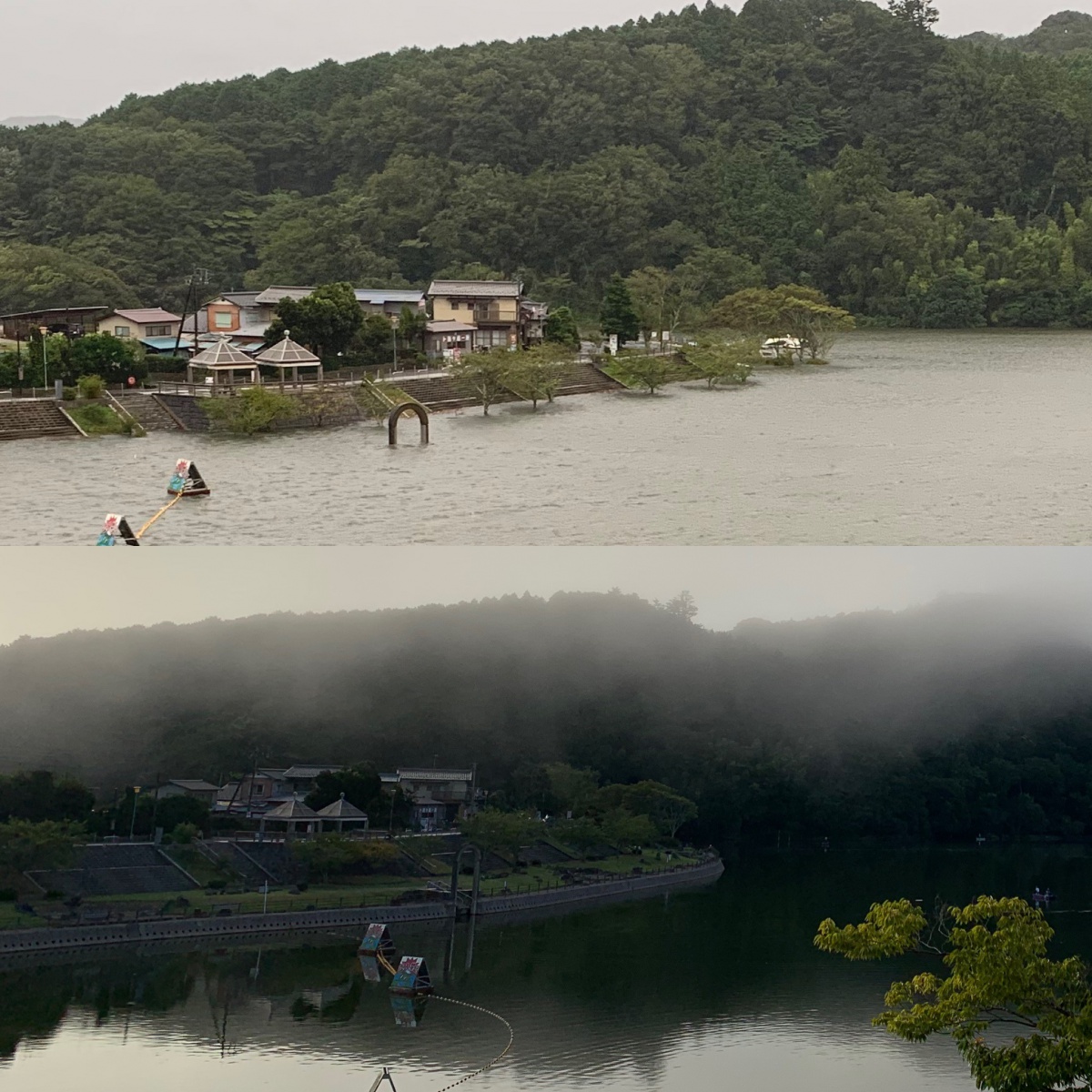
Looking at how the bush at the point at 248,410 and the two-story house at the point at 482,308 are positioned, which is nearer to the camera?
the bush at the point at 248,410

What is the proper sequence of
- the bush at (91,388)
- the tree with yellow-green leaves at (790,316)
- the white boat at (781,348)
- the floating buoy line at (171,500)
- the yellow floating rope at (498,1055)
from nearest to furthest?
the yellow floating rope at (498,1055) → the floating buoy line at (171,500) → the bush at (91,388) → the tree with yellow-green leaves at (790,316) → the white boat at (781,348)

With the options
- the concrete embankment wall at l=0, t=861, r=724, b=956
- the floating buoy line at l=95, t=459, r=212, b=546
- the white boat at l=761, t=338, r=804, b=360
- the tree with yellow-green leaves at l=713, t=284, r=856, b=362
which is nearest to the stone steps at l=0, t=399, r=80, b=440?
the floating buoy line at l=95, t=459, r=212, b=546

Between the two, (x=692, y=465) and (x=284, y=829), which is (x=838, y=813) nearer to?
(x=692, y=465)

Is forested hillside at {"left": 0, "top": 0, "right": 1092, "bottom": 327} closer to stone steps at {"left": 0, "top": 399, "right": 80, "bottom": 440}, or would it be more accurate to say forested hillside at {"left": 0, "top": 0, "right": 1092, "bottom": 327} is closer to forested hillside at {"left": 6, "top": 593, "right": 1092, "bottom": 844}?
stone steps at {"left": 0, "top": 399, "right": 80, "bottom": 440}

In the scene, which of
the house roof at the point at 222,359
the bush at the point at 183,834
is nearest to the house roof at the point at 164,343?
the house roof at the point at 222,359

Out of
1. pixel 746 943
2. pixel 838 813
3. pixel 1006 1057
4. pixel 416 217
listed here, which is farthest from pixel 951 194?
pixel 1006 1057

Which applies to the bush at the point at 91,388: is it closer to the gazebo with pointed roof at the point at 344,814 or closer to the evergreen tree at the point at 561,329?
the gazebo with pointed roof at the point at 344,814
